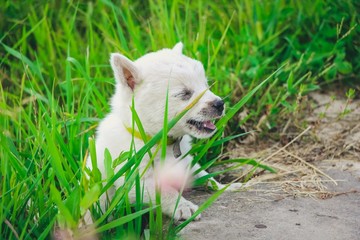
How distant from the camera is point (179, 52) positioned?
11.7ft

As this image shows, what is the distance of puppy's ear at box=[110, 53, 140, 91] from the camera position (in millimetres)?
3285

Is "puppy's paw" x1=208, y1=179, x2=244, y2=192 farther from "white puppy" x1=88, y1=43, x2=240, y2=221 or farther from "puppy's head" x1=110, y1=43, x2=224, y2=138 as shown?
"puppy's head" x1=110, y1=43, x2=224, y2=138

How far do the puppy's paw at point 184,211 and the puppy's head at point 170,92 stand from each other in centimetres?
40

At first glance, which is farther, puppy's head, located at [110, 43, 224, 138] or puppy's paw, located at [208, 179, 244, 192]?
puppy's paw, located at [208, 179, 244, 192]

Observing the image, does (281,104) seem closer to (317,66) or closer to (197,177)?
(317,66)

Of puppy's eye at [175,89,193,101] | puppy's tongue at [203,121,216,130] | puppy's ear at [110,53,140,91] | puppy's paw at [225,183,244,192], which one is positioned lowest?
puppy's paw at [225,183,244,192]

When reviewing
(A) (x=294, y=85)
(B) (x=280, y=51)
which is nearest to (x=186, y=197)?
(A) (x=294, y=85)

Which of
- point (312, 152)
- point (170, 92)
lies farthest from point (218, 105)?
point (312, 152)

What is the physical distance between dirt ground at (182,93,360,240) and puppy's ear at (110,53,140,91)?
71 cm

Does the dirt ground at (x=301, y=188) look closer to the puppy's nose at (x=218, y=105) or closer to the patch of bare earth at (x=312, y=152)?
the patch of bare earth at (x=312, y=152)

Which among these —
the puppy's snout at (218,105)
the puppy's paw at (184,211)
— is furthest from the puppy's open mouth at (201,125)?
the puppy's paw at (184,211)

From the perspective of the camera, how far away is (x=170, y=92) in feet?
10.9

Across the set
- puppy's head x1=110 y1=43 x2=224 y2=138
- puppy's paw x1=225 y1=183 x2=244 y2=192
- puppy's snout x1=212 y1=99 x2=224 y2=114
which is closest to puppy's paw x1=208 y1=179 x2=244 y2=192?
puppy's paw x1=225 y1=183 x2=244 y2=192

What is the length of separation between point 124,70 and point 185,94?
1.14 feet
